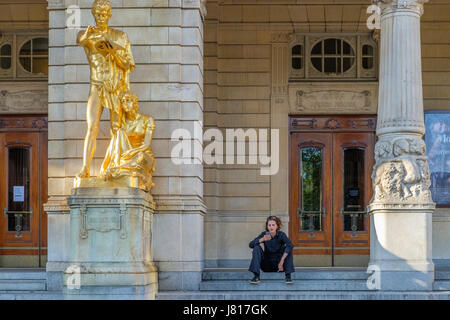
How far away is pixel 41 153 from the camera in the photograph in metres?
21.0

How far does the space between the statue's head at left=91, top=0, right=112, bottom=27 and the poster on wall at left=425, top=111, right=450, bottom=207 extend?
815cm

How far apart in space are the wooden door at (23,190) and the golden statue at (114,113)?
4906 millimetres

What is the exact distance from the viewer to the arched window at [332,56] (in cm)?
2112

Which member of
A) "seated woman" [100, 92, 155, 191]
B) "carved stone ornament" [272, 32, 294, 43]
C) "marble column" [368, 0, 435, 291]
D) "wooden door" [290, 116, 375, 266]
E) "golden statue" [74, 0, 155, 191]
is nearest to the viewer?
"golden statue" [74, 0, 155, 191]

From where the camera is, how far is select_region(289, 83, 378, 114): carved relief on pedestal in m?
20.9

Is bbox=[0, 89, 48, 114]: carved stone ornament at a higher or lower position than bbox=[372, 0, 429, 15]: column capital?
lower

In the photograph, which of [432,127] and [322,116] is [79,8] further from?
[432,127]

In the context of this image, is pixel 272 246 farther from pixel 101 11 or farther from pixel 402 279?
pixel 101 11

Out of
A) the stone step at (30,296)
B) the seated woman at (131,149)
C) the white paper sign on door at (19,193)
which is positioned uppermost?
the seated woman at (131,149)

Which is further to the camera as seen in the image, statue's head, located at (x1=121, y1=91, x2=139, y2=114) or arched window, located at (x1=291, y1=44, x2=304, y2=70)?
arched window, located at (x1=291, y1=44, x2=304, y2=70)

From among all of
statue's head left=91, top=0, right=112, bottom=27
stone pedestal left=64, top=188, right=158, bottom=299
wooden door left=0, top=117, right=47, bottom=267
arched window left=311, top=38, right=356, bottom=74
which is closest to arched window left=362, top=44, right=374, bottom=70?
arched window left=311, top=38, right=356, bottom=74

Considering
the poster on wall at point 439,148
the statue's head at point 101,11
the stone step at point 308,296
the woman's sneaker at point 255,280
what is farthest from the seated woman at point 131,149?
the poster on wall at point 439,148

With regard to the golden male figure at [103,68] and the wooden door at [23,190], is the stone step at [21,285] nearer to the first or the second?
the golden male figure at [103,68]

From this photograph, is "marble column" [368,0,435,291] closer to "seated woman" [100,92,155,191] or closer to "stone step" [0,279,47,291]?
"seated woman" [100,92,155,191]
